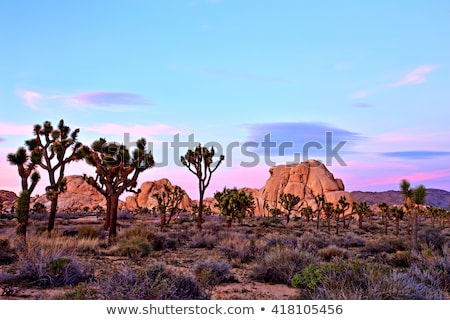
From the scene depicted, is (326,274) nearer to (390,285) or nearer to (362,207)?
(390,285)

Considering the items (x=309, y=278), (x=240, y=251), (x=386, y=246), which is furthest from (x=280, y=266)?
(x=386, y=246)

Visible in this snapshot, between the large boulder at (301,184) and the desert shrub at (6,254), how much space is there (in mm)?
96123

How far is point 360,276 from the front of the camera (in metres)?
7.72

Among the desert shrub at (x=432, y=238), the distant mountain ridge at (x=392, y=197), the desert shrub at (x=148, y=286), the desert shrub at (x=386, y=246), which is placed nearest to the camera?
the desert shrub at (x=148, y=286)

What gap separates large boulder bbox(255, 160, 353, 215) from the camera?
376 ft

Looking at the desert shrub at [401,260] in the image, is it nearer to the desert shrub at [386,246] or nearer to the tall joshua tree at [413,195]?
the desert shrub at [386,246]

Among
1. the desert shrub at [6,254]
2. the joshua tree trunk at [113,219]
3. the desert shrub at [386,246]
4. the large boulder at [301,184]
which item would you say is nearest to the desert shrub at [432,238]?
the desert shrub at [386,246]

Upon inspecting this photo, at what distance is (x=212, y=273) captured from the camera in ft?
34.3

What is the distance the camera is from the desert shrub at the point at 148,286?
22.5 ft

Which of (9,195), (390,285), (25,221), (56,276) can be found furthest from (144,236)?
(9,195)

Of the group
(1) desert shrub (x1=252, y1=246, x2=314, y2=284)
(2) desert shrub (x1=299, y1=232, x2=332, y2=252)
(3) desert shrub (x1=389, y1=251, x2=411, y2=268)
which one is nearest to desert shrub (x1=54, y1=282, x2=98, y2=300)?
(1) desert shrub (x1=252, y1=246, x2=314, y2=284)

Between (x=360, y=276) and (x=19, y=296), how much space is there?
21.9 ft

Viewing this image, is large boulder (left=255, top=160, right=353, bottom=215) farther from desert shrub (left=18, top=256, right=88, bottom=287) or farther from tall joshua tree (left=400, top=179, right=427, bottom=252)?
desert shrub (left=18, top=256, right=88, bottom=287)

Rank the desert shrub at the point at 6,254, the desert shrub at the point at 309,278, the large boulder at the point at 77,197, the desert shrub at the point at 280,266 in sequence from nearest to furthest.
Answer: the desert shrub at the point at 309,278
the desert shrub at the point at 280,266
the desert shrub at the point at 6,254
the large boulder at the point at 77,197
